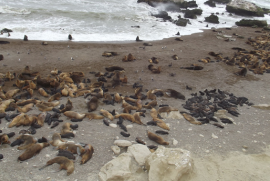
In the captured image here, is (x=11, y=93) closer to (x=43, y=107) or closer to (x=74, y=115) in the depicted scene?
(x=43, y=107)

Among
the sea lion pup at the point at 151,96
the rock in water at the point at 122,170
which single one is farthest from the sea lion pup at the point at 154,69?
the rock in water at the point at 122,170

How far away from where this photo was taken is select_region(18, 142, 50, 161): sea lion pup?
3.82m

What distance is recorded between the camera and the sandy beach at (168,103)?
3.78m

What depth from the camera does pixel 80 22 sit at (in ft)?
53.1

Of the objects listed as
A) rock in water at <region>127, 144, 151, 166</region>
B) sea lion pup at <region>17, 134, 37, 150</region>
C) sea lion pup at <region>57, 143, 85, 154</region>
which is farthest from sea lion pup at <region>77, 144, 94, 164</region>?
sea lion pup at <region>17, 134, 37, 150</region>

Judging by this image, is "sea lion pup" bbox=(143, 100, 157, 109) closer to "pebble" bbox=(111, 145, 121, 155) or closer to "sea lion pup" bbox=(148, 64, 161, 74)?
"pebble" bbox=(111, 145, 121, 155)

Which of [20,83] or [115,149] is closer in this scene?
[115,149]

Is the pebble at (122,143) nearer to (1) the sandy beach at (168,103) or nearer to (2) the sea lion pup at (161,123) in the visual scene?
(1) the sandy beach at (168,103)

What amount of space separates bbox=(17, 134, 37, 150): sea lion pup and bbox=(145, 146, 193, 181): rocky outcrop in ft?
7.80

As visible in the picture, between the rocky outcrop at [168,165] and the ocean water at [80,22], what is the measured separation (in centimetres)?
1066

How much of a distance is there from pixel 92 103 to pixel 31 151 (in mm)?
A: 2308

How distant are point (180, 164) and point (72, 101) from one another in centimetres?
400

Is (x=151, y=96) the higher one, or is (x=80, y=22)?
(x=80, y=22)

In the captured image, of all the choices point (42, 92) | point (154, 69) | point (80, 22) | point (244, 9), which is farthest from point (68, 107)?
point (244, 9)
